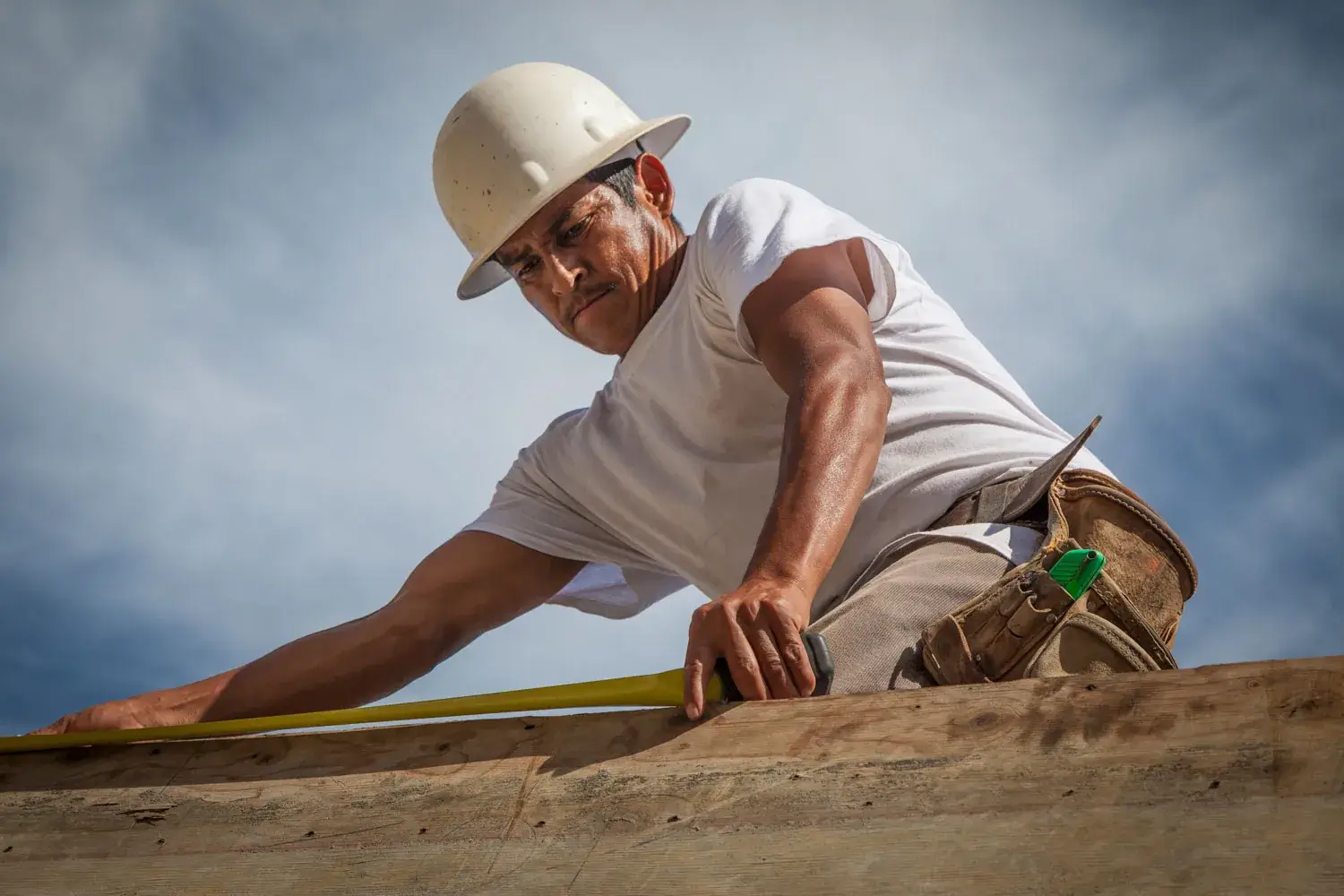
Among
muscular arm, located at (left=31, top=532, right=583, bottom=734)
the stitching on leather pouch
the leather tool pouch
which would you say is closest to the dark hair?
muscular arm, located at (left=31, top=532, right=583, bottom=734)

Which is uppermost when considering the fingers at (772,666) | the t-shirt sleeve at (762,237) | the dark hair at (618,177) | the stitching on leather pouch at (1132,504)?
the dark hair at (618,177)

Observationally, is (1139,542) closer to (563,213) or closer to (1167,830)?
(1167,830)

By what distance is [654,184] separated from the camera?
10.6ft

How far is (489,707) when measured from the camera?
71.0 inches

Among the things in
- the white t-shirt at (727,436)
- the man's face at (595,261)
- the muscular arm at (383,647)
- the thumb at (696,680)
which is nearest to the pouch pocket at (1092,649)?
the white t-shirt at (727,436)

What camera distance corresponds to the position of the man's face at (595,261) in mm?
3021

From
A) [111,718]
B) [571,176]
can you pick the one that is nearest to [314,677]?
[111,718]

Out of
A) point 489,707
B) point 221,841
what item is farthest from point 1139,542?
point 221,841

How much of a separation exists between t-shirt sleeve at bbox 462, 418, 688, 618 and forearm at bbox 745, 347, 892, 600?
4.21 feet

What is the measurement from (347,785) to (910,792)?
774 mm

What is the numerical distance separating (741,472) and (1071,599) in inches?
38.4

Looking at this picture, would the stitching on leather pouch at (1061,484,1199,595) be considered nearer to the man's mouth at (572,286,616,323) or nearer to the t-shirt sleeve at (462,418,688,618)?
the man's mouth at (572,286,616,323)

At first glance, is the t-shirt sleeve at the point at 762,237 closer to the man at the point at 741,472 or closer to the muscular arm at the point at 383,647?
the man at the point at 741,472

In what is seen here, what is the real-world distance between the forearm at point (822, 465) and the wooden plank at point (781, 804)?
31cm
